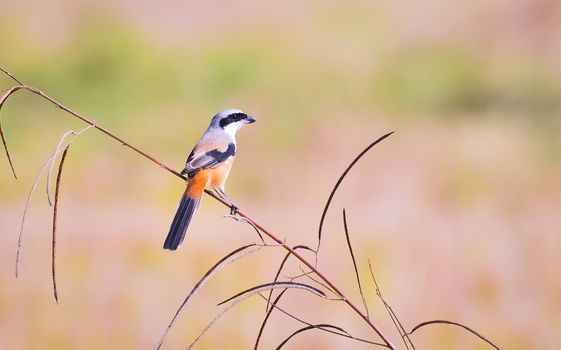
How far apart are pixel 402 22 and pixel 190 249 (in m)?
14.9

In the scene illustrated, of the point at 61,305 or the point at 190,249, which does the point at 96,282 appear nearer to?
the point at 61,305

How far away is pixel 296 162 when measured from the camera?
11.7 m

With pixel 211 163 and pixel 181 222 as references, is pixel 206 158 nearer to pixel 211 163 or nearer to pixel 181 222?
pixel 211 163

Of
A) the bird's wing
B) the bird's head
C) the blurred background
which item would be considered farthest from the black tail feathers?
the blurred background

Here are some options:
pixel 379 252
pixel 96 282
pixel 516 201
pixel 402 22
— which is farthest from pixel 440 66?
pixel 96 282

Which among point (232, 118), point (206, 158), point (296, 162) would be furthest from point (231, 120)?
point (296, 162)

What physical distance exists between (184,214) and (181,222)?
0.11 m

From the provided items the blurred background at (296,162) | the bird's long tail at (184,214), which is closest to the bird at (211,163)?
the bird's long tail at (184,214)

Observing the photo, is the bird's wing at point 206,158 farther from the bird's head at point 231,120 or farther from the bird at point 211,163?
the bird's head at point 231,120

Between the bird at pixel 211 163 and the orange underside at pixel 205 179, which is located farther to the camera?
the orange underside at pixel 205 179

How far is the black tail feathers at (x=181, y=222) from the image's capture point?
2559mm

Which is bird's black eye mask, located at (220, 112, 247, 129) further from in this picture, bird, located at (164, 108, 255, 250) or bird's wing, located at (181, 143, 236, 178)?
bird's wing, located at (181, 143, 236, 178)

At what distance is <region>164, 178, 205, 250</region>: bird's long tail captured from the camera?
2566 mm

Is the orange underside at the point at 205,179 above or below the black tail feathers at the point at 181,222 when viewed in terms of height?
above
